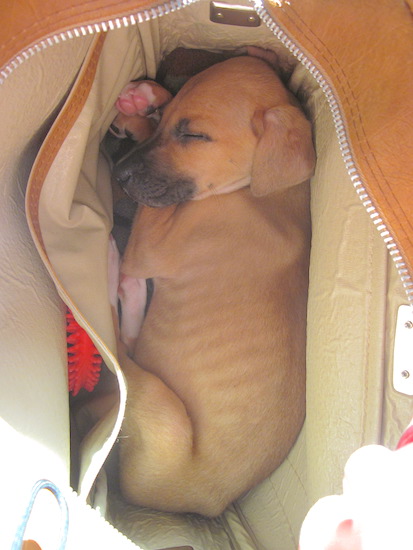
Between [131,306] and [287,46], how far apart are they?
52.1 inches

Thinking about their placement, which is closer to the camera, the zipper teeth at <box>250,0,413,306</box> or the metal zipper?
the metal zipper

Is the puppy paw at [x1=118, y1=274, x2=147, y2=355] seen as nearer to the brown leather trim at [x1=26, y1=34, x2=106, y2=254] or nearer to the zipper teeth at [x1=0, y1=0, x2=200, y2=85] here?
the brown leather trim at [x1=26, y1=34, x2=106, y2=254]

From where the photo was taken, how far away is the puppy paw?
7.63 ft

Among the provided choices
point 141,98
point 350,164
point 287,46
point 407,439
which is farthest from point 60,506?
point 141,98

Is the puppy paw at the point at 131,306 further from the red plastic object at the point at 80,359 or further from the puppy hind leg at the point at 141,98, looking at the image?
the puppy hind leg at the point at 141,98

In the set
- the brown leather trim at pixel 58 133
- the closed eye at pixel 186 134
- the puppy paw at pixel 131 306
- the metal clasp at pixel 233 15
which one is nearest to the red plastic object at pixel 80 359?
the puppy paw at pixel 131 306

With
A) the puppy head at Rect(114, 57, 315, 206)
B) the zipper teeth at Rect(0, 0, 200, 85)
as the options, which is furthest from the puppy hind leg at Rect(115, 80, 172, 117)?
the zipper teeth at Rect(0, 0, 200, 85)

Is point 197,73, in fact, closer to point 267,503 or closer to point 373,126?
point 373,126

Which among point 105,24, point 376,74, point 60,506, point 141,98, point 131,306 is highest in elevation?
point 105,24

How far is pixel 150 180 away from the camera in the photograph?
2.08m

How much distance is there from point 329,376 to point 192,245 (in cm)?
72

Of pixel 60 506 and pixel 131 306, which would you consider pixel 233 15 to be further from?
pixel 60 506

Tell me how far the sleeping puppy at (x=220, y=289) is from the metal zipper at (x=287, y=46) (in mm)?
556

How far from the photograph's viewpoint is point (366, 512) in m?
0.73
